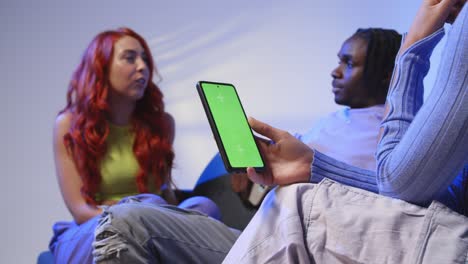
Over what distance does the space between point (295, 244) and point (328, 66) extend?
1.60 m

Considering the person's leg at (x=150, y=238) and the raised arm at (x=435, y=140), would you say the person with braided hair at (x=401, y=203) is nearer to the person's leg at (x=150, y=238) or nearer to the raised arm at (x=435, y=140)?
the raised arm at (x=435, y=140)

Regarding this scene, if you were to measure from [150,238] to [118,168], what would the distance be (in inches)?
35.7

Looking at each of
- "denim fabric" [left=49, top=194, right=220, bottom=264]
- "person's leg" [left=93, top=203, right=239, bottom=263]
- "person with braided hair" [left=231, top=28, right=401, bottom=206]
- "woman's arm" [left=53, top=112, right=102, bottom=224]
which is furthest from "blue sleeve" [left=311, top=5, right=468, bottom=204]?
"woman's arm" [left=53, top=112, right=102, bottom=224]

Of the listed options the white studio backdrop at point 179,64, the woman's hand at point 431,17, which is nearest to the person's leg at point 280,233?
the woman's hand at point 431,17

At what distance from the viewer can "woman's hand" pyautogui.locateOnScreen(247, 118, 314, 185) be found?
799 mm

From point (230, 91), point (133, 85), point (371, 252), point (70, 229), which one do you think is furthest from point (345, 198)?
point (133, 85)

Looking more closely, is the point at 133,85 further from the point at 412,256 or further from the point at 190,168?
the point at 412,256

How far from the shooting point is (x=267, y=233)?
678 millimetres

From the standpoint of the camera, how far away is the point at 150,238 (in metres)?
0.98

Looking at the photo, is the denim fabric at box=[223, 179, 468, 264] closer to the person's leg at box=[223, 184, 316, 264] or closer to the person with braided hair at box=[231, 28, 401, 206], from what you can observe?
the person's leg at box=[223, 184, 316, 264]

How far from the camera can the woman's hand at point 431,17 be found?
29.2 inches

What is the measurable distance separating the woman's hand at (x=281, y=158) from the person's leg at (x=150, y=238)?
0.80 ft

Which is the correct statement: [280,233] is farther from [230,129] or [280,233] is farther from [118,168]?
[118,168]

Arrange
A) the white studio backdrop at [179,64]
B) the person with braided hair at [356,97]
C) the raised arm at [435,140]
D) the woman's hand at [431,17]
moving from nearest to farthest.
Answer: the raised arm at [435,140] → the woman's hand at [431,17] → the person with braided hair at [356,97] → the white studio backdrop at [179,64]
